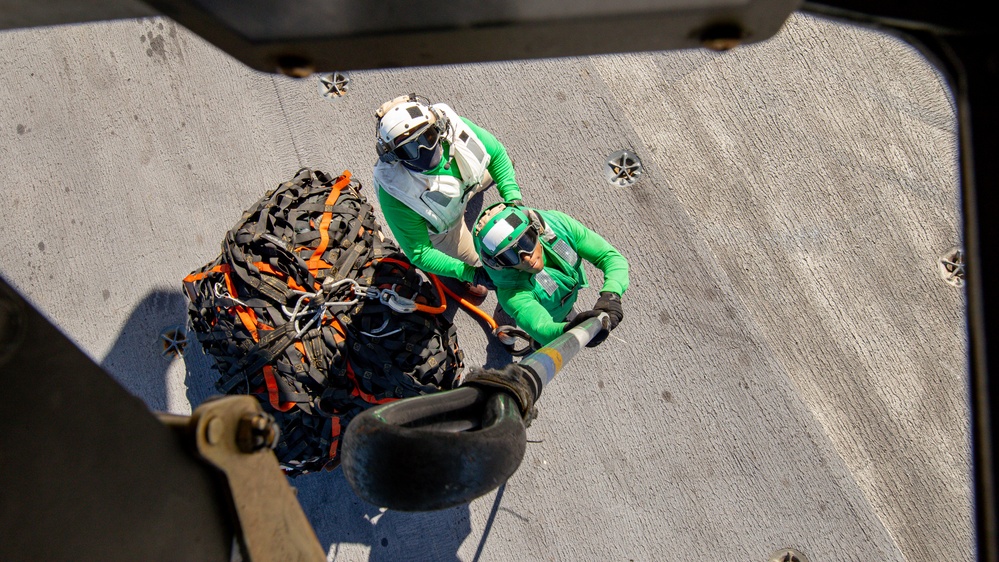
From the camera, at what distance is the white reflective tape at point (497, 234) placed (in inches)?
123

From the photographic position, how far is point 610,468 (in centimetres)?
424

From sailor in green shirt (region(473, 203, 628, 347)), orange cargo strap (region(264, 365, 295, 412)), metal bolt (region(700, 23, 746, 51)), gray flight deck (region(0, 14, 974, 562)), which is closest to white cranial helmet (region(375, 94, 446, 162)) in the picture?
sailor in green shirt (region(473, 203, 628, 347))

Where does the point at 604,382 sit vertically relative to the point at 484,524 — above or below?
above

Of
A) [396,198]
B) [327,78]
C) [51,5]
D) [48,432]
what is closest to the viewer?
[48,432]

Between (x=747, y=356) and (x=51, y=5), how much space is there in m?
4.18

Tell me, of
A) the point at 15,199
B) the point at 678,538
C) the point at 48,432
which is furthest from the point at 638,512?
the point at 15,199

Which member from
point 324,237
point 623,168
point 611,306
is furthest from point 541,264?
point 623,168

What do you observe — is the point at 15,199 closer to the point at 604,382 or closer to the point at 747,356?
the point at 604,382

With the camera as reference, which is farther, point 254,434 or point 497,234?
point 497,234

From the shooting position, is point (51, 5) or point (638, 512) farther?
point (638, 512)

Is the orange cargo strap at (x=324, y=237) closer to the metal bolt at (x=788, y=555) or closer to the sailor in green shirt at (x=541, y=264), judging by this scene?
the sailor in green shirt at (x=541, y=264)

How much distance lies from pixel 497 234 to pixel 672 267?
1.81m

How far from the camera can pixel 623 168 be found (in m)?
4.55

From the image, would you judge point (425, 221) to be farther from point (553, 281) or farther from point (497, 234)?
point (553, 281)
